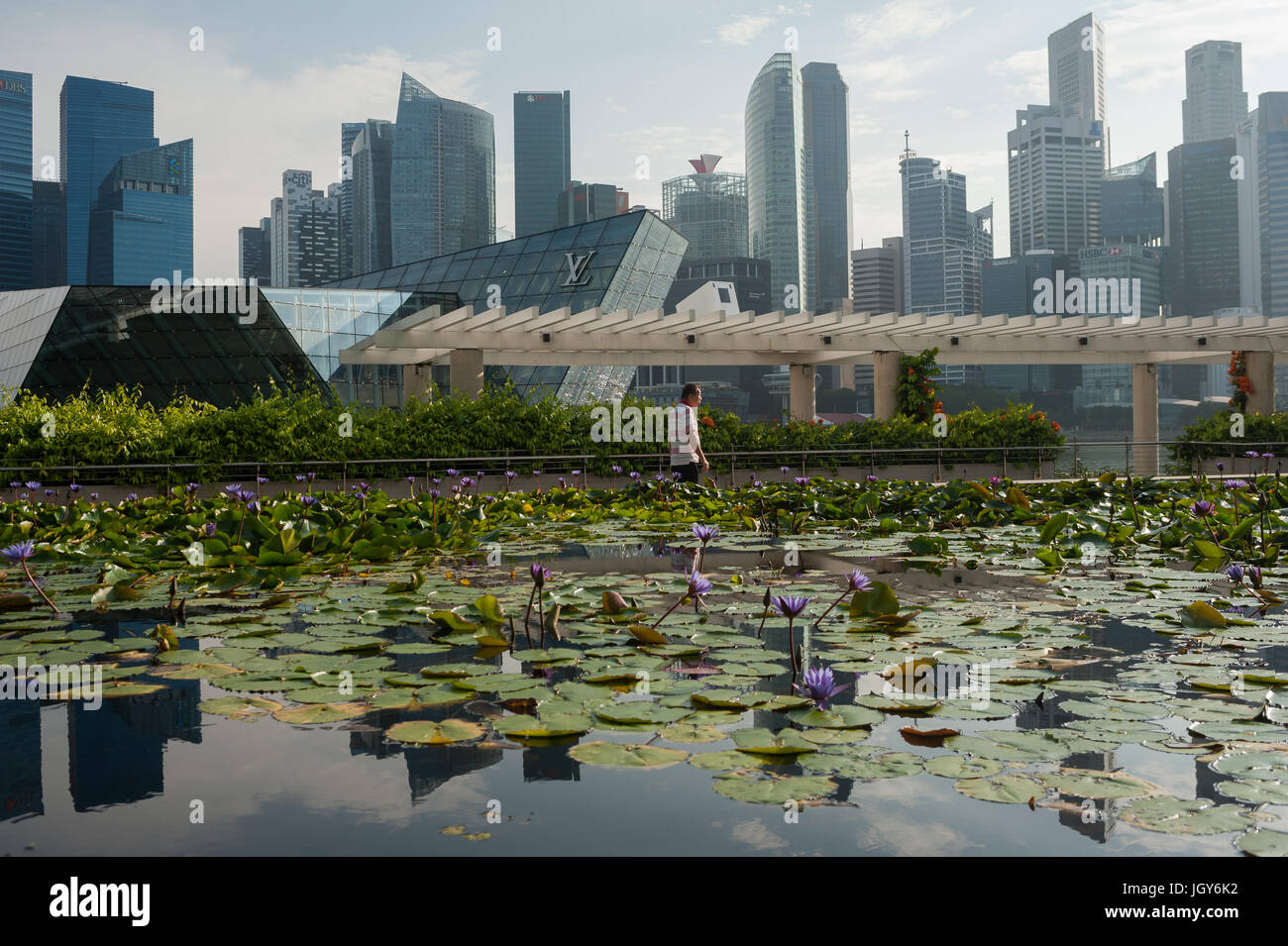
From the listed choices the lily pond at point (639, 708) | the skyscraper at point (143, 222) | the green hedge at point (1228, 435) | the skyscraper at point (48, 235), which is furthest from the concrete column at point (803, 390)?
the skyscraper at point (48, 235)

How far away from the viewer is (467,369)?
17.1 meters

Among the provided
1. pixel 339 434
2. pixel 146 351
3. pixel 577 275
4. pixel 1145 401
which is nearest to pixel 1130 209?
pixel 577 275

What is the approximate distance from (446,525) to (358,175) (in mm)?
182233

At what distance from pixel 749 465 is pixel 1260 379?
1394cm

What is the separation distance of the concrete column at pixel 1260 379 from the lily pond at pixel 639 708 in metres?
18.6

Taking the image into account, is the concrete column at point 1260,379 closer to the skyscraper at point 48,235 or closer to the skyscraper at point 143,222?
the skyscraper at point 143,222

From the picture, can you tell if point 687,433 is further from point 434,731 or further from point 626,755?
point 626,755

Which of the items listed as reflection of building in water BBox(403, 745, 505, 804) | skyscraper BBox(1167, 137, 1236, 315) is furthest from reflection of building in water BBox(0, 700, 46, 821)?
skyscraper BBox(1167, 137, 1236, 315)

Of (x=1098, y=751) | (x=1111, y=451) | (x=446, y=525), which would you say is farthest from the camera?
(x=1111, y=451)

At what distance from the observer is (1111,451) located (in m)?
16.2

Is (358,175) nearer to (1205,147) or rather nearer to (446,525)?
(1205,147)

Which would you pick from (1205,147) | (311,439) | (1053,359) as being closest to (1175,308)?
(1205,147)

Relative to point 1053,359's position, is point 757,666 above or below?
below

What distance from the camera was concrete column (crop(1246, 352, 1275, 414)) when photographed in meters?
21.1
